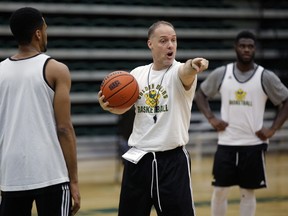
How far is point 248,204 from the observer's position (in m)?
6.48

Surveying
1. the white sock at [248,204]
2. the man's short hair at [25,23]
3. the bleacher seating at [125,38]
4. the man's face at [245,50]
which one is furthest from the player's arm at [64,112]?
the bleacher seating at [125,38]

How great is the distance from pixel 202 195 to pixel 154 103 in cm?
524

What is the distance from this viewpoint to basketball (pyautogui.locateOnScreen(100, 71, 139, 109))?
4.73 meters

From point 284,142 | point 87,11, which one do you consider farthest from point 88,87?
point 284,142

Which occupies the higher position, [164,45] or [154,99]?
[164,45]

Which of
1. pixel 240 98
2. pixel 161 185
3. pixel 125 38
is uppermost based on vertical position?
pixel 125 38

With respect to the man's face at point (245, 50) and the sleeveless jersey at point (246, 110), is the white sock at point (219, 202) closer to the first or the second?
the sleeveless jersey at point (246, 110)

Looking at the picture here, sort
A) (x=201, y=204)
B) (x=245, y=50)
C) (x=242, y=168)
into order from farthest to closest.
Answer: (x=201, y=204)
(x=245, y=50)
(x=242, y=168)

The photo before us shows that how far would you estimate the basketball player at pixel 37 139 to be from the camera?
376 centimetres

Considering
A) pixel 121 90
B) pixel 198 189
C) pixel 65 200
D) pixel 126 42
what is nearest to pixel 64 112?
pixel 65 200

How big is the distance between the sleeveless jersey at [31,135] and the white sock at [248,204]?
10.1ft

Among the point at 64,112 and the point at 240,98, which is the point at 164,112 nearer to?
the point at 64,112

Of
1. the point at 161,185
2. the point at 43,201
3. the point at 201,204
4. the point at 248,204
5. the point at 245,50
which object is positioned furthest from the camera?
the point at 201,204

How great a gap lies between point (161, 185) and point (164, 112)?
1.65 feet
